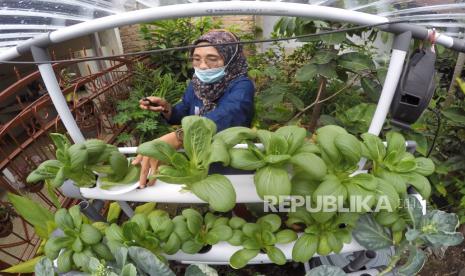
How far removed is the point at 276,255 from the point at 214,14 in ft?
1.81

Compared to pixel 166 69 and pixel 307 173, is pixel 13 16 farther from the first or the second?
pixel 166 69

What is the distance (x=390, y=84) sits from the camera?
0.68 metres

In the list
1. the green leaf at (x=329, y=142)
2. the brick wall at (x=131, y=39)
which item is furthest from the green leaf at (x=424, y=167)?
the brick wall at (x=131, y=39)

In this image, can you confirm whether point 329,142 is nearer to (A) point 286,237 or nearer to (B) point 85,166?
(A) point 286,237

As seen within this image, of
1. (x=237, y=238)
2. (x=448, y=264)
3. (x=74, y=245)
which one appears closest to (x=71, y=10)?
(x=74, y=245)

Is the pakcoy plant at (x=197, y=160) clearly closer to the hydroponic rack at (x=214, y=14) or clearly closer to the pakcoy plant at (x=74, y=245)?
the hydroponic rack at (x=214, y=14)

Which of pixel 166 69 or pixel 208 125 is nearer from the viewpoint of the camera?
pixel 208 125

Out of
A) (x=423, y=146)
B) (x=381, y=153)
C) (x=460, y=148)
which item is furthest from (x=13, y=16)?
(x=460, y=148)

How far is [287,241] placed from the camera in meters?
0.71

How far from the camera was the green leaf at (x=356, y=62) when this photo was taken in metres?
1.21

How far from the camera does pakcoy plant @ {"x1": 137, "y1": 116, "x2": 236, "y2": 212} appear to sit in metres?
0.58

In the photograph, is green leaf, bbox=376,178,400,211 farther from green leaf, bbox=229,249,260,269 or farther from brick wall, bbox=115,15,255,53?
brick wall, bbox=115,15,255,53

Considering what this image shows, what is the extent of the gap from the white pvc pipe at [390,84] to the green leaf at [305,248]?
0.31 metres

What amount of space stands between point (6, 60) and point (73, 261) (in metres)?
0.48
